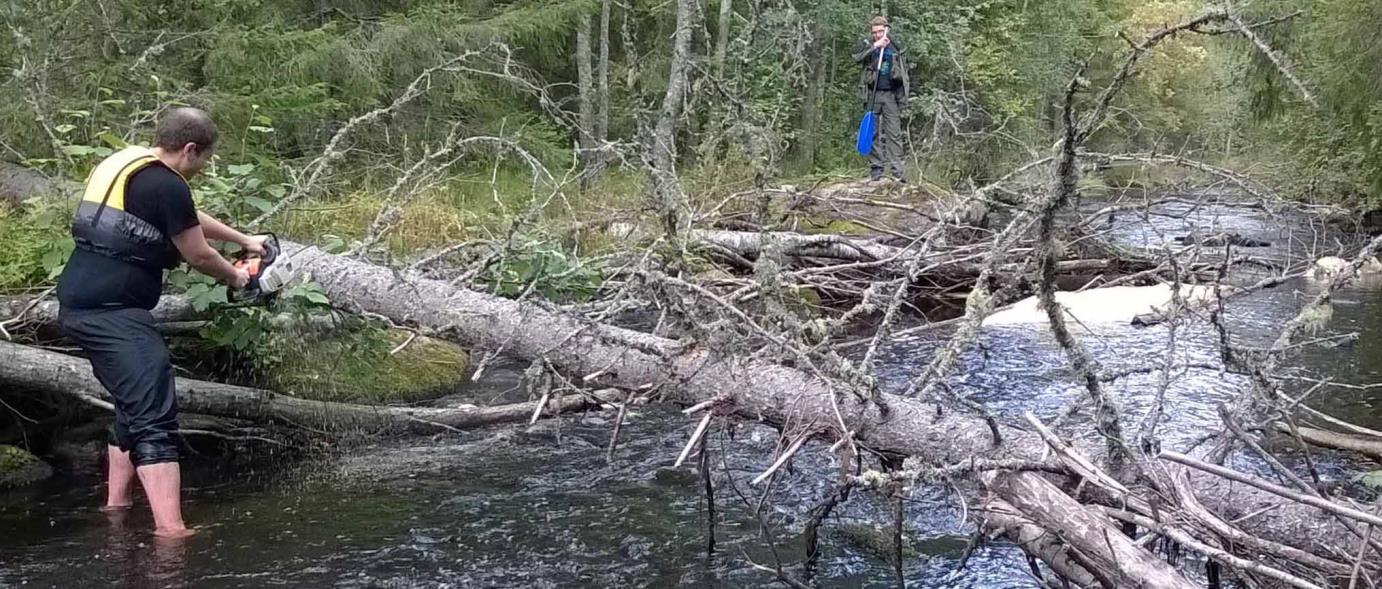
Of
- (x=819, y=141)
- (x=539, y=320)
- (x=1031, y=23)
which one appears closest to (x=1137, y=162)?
(x=539, y=320)

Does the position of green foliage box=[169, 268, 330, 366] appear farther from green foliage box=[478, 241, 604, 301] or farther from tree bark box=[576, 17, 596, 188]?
tree bark box=[576, 17, 596, 188]

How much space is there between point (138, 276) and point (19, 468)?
4.81 feet

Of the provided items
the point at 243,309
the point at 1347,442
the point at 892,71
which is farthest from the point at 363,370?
the point at 892,71

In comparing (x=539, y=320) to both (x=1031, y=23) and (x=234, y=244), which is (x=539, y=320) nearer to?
(x=234, y=244)

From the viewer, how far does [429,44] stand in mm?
11570

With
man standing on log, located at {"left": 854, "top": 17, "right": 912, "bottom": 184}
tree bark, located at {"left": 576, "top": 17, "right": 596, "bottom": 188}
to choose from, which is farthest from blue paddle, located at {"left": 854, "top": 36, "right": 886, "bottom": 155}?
tree bark, located at {"left": 576, "top": 17, "right": 596, "bottom": 188}

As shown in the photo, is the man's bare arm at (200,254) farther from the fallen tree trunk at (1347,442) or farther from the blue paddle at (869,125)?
the blue paddle at (869,125)

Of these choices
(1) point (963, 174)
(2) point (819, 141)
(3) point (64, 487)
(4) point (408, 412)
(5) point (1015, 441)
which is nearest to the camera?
(5) point (1015, 441)

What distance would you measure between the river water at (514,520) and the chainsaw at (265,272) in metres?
0.92

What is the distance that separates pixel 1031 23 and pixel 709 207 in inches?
782

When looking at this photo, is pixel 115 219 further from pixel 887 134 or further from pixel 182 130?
pixel 887 134

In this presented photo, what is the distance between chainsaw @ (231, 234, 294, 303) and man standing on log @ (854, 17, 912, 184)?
7.65 m

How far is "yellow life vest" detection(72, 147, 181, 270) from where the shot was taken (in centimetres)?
439

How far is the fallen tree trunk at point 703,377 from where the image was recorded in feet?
10.7
